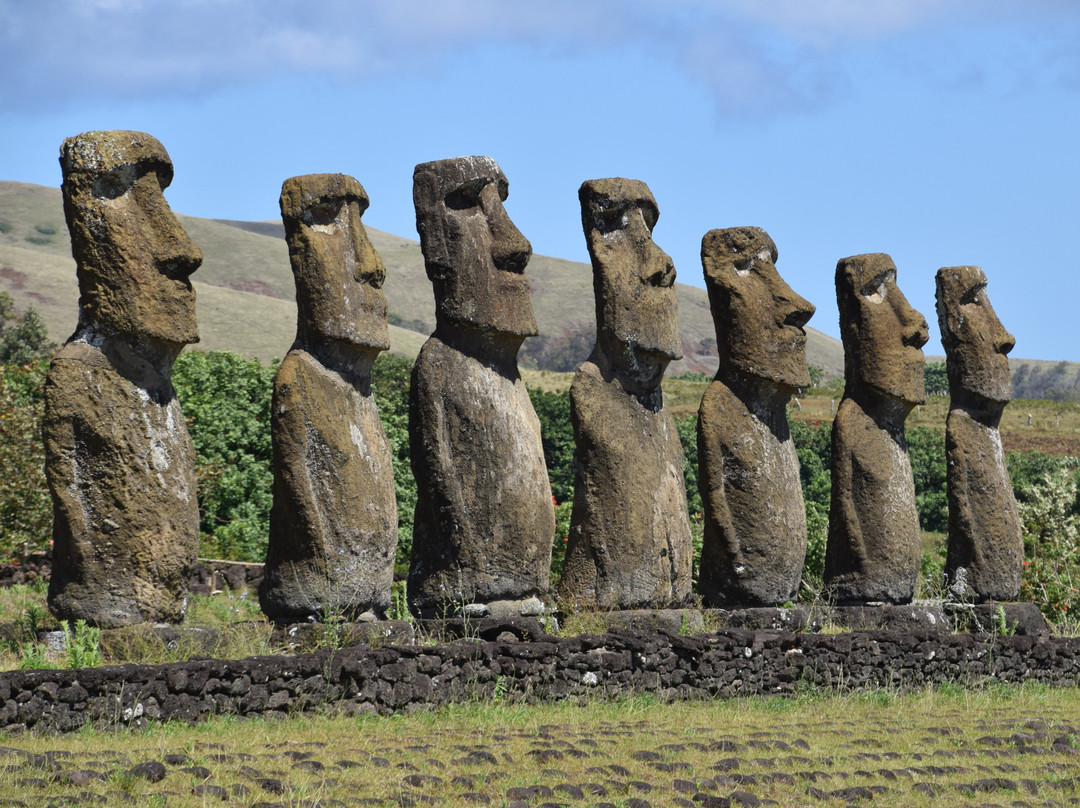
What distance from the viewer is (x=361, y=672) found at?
31.2ft

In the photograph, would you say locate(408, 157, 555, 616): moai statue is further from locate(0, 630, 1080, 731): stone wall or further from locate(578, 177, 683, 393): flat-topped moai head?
locate(578, 177, 683, 393): flat-topped moai head

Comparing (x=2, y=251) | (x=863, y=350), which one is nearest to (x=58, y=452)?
(x=863, y=350)

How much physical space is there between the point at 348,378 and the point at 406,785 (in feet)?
12.4

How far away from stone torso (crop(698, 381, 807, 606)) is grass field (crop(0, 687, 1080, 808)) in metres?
1.74

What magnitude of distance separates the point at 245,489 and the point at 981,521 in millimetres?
11873

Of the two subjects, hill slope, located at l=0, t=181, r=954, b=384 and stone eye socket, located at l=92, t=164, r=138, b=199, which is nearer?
stone eye socket, located at l=92, t=164, r=138, b=199

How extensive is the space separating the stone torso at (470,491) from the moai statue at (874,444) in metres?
3.89

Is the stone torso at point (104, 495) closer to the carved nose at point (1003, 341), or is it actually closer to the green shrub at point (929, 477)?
the carved nose at point (1003, 341)

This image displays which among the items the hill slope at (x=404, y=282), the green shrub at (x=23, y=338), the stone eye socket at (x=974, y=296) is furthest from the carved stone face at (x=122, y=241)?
the hill slope at (x=404, y=282)

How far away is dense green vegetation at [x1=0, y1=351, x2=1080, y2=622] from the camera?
58.3ft

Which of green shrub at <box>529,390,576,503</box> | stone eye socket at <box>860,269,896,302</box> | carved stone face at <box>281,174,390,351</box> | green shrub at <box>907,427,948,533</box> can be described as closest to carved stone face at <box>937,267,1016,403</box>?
stone eye socket at <box>860,269,896,302</box>

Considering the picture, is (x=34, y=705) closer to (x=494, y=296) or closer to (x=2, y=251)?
(x=494, y=296)

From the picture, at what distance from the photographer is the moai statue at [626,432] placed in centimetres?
1171

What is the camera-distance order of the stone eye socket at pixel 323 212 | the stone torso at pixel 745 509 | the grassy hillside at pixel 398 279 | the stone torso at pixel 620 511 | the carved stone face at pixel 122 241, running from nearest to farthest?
the carved stone face at pixel 122 241 → the stone eye socket at pixel 323 212 → the stone torso at pixel 620 511 → the stone torso at pixel 745 509 → the grassy hillside at pixel 398 279
